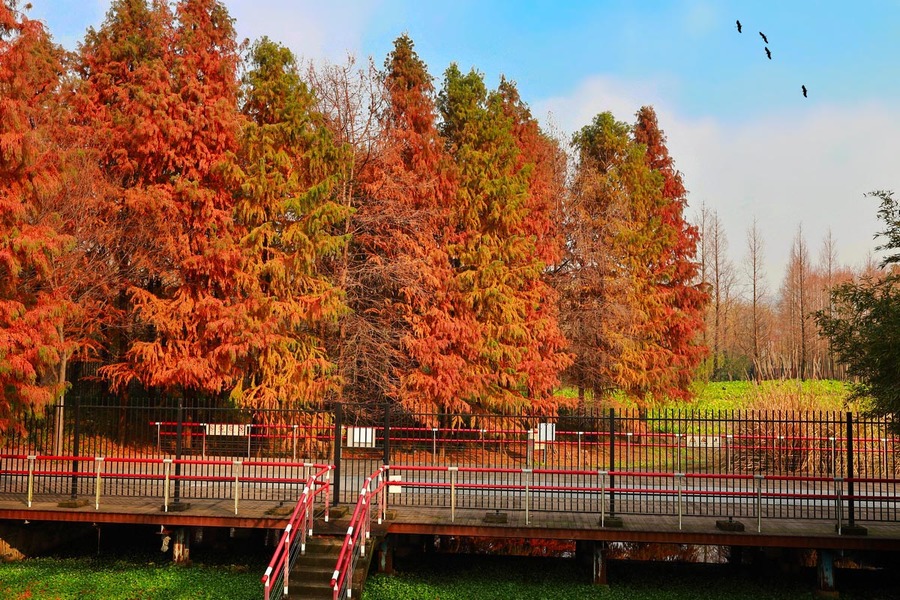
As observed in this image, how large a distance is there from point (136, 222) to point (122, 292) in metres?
2.97

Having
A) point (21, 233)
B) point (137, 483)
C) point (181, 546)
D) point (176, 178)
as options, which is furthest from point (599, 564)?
point (176, 178)

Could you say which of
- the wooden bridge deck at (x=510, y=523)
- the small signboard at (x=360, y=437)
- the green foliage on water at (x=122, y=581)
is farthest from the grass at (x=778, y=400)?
the green foliage on water at (x=122, y=581)

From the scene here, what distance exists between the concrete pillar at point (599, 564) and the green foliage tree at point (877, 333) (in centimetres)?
524

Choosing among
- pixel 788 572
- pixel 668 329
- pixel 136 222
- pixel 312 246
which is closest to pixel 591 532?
pixel 788 572

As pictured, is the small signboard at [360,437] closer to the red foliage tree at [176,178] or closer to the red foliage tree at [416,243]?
the red foliage tree at [176,178]

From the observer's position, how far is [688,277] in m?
32.7

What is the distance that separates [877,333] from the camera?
13.6 metres

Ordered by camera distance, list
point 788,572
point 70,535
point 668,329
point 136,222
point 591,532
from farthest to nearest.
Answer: point 668,329, point 136,222, point 70,535, point 788,572, point 591,532

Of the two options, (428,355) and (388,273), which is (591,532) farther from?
(388,273)

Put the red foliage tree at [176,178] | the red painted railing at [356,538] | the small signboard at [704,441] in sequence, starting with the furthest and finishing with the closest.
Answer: the red foliage tree at [176,178] → the small signboard at [704,441] → the red painted railing at [356,538]

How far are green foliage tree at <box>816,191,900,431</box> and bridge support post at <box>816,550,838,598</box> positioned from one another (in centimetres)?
249

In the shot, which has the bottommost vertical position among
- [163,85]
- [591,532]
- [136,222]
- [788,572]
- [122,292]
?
[788,572]

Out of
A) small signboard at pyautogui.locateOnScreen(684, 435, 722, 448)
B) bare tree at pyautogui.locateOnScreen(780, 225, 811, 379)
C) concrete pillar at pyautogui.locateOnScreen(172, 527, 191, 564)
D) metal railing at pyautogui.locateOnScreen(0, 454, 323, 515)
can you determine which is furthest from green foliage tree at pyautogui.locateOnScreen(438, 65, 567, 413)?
bare tree at pyautogui.locateOnScreen(780, 225, 811, 379)

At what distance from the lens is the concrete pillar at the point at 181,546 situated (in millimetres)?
15281
